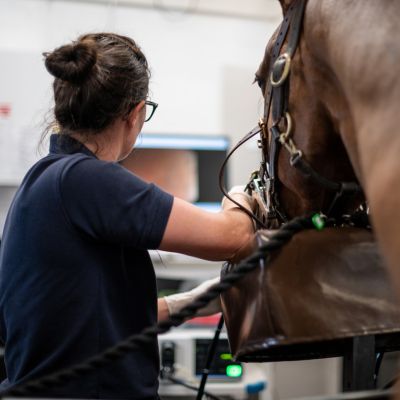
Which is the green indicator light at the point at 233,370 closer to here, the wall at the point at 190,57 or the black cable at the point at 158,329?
the wall at the point at 190,57

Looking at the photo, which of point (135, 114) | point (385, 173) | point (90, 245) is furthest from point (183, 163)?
point (385, 173)

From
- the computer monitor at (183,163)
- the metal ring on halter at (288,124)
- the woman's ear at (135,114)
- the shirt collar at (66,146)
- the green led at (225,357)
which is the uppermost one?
the metal ring on halter at (288,124)

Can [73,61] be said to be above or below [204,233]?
above

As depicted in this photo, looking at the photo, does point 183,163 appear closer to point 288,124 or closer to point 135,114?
point 135,114

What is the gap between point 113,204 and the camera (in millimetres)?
881

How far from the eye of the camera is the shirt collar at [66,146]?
3.38 feet

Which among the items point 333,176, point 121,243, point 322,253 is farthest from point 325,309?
point 121,243

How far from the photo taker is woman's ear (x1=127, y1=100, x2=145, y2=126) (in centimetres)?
106

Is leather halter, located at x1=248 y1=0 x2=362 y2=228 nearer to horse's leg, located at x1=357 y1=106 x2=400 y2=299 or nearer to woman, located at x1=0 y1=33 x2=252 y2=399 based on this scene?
woman, located at x1=0 y1=33 x2=252 y2=399

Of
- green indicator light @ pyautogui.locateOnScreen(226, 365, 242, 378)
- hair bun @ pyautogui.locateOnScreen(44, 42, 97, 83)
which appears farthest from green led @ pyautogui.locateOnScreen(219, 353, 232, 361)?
hair bun @ pyautogui.locateOnScreen(44, 42, 97, 83)

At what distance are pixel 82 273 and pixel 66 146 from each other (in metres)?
0.25

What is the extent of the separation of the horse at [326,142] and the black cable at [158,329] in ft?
0.07

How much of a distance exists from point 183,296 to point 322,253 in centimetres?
55

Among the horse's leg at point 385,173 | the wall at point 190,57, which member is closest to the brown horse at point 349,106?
the horse's leg at point 385,173
